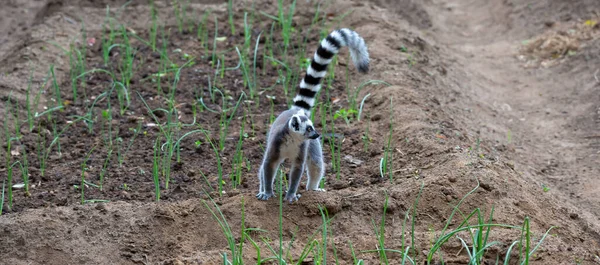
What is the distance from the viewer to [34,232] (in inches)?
203

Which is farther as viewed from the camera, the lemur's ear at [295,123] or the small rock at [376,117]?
the small rock at [376,117]

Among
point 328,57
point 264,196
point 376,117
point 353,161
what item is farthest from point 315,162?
point 376,117

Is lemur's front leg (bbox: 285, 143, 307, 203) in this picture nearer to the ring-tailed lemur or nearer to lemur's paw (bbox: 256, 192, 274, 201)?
the ring-tailed lemur

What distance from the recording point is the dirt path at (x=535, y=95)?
7438 mm

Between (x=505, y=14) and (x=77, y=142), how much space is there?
32.3ft

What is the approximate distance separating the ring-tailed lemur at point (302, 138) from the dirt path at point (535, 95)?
2.26m

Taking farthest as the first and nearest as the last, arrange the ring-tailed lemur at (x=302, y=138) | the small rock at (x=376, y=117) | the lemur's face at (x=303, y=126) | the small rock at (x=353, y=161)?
the small rock at (x=376, y=117), the small rock at (x=353, y=161), the ring-tailed lemur at (x=302, y=138), the lemur's face at (x=303, y=126)

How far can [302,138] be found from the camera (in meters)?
5.23

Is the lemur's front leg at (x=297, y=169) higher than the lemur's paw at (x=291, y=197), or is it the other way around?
the lemur's front leg at (x=297, y=169)

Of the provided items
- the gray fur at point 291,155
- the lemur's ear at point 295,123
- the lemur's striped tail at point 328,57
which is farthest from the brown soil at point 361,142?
the lemur's striped tail at point 328,57

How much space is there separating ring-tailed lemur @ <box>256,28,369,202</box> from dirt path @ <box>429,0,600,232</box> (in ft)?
7.42

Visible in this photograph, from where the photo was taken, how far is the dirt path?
7438mm

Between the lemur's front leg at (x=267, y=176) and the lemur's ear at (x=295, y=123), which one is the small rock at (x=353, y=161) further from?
the lemur's ear at (x=295, y=123)

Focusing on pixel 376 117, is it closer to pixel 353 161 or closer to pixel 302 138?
pixel 353 161
